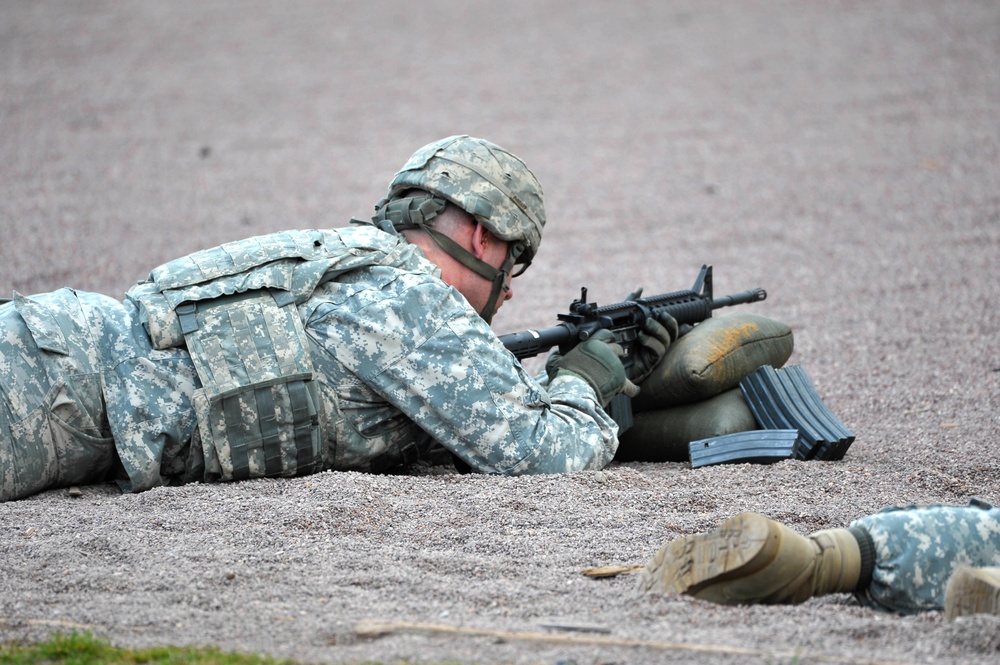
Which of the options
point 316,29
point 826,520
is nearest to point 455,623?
point 826,520

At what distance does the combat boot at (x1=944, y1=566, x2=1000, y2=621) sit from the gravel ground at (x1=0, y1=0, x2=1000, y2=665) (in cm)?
8

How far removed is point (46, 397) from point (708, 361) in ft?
9.04

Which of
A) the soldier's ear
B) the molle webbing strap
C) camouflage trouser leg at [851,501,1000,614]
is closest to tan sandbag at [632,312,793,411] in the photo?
the soldier's ear

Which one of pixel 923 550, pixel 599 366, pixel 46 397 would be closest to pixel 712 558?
pixel 923 550

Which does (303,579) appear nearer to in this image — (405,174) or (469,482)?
(469,482)

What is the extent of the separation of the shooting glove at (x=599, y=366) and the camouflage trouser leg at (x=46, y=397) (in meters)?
1.88

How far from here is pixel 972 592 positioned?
9.36ft

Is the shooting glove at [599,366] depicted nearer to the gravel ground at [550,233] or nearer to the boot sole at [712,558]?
the gravel ground at [550,233]

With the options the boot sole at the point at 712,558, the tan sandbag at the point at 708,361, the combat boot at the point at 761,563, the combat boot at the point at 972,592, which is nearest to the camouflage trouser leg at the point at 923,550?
the combat boot at the point at 761,563

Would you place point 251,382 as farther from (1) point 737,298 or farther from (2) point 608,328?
(1) point 737,298

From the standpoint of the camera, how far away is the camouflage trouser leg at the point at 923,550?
3.08 meters

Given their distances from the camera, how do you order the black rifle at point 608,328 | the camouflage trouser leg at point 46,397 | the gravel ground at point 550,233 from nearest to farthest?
the gravel ground at point 550,233 < the camouflage trouser leg at point 46,397 < the black rifle at point 608,328

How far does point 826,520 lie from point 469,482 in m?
1.25

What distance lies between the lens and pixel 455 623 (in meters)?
2.98
